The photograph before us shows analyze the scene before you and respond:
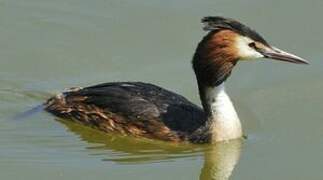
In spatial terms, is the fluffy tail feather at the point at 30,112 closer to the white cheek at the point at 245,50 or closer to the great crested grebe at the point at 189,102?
the great crested grebe at the point at 189,102

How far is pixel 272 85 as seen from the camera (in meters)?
9.83

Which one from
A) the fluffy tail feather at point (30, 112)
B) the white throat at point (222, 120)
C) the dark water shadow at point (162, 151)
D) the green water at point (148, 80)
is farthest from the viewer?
the fluffy tail feather at point (30, 112)

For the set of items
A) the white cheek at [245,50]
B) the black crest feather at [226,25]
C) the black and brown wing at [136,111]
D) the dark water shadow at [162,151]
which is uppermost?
the black crest feather at [226,25]

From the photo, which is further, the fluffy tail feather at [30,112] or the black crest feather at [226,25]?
the fluffy tail feather at [30,112]

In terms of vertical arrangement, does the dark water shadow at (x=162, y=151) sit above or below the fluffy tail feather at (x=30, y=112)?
below

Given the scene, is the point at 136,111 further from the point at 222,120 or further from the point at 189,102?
the point at 222,120

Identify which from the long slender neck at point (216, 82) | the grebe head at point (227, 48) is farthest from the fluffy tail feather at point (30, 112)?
the grebe head at point (227, 48)

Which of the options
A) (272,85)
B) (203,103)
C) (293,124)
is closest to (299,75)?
(272,85)

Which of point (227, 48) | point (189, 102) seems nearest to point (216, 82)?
point (227, 48)

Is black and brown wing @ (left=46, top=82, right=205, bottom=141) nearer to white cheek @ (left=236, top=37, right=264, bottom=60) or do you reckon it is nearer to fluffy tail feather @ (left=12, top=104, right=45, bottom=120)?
fluffy tail feather @ (left=12, top=104, right=45, bottom=120)

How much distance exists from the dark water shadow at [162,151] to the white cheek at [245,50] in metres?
0.81

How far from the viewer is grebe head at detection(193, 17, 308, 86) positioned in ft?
27.0

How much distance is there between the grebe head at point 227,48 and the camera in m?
8.24

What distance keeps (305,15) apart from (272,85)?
1.65m
